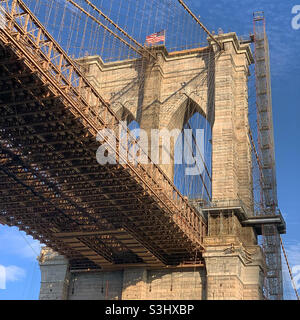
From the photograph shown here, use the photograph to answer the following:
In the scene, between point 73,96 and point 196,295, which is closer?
point 73,96

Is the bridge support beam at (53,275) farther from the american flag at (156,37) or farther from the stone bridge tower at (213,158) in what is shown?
the american flag at (156,37)

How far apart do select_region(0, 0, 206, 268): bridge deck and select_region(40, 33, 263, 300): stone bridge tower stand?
65.5 inches

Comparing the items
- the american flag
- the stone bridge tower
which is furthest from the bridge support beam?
the american flag

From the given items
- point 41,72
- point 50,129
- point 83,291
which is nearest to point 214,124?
point 83,291

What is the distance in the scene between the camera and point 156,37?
56.8 meters

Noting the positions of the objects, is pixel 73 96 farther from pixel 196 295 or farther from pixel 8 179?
pixel 196 295

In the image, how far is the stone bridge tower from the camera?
43.7m

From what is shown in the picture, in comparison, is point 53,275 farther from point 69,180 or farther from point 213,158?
point 213,158

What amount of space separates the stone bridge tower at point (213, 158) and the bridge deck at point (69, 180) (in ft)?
5.46

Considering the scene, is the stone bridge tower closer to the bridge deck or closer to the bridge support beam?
the bridge support beam

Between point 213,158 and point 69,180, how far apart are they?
16748mm

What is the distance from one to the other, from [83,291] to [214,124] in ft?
62.3

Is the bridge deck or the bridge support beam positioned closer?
the bridge deck
